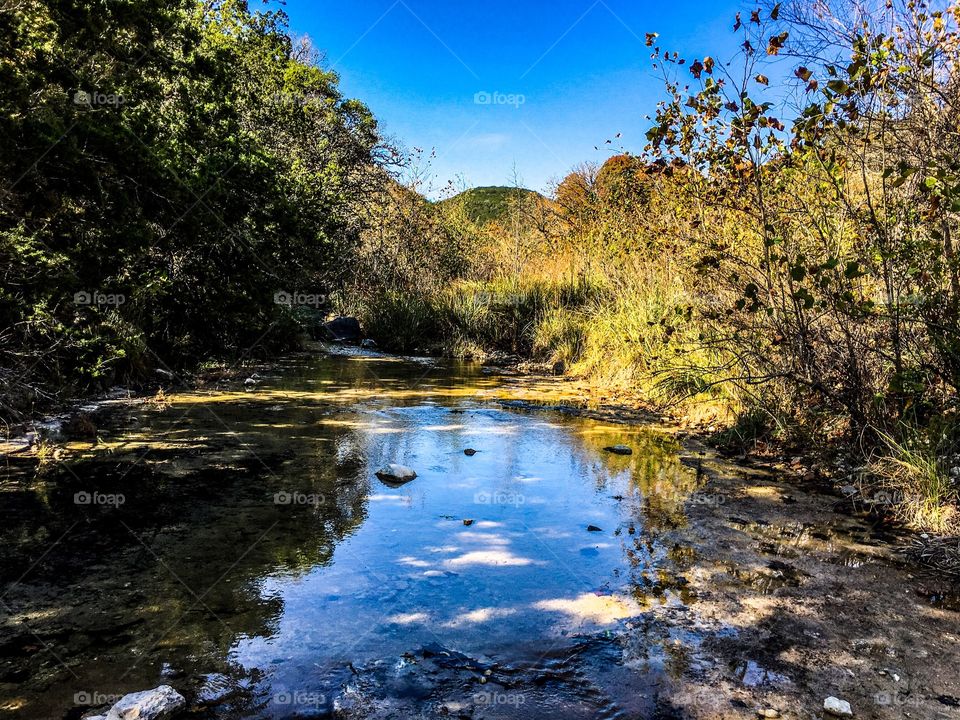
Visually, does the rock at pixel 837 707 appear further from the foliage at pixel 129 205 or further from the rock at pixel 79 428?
the foliage at pixel 129 205

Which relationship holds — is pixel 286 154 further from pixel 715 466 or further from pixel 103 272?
pixel 715 466

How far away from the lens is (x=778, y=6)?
4.55 meters

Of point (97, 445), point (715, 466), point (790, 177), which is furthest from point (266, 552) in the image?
point (790, 177)

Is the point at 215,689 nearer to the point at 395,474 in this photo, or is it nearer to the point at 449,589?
the point at 449,589

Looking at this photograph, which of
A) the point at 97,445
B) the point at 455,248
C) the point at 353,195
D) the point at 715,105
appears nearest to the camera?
the point at 715,105

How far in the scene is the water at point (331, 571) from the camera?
2475mm

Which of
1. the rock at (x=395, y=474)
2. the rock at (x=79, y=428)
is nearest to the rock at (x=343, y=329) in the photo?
the rock at (x=79, y=428)

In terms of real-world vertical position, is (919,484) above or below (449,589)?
above

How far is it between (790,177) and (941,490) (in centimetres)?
266

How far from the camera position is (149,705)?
2.20m

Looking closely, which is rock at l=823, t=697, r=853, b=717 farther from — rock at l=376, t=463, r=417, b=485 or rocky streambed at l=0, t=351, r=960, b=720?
rock at l=376, t=463, r=417, b=485

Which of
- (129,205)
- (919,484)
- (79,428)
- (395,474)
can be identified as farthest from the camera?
(129,205)

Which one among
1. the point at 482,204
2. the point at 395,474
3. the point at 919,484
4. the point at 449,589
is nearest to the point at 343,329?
the point at 482,204

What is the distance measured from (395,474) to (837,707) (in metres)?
3.50
